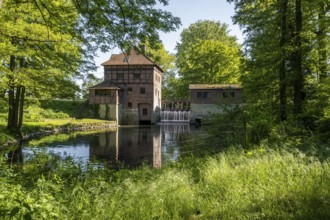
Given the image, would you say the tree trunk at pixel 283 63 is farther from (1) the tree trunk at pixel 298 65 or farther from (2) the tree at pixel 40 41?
(2) the tree at pixel 40 41

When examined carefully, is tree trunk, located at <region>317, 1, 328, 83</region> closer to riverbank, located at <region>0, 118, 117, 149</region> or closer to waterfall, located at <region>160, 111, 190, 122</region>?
riverbank, located at <region>0, 118, 117, 149</region>

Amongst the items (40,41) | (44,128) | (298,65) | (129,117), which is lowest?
(44,128)

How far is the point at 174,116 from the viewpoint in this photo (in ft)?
121

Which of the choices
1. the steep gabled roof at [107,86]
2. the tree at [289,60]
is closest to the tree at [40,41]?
the tree at [289,60]

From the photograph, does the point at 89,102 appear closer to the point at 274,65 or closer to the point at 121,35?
the point at 274,65

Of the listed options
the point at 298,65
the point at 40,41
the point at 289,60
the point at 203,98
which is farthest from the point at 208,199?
the point at 203,98

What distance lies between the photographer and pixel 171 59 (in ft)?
145

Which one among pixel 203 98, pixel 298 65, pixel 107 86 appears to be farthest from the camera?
pixel 107 86

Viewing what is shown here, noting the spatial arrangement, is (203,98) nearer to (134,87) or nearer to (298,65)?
(134,87)

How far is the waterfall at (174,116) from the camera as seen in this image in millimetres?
35906

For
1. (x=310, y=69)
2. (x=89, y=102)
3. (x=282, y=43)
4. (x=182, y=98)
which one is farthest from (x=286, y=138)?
(x=182, y=98)

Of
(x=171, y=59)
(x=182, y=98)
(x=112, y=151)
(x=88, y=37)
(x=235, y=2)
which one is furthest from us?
(x=171, y=59)

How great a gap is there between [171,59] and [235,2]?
108 feet

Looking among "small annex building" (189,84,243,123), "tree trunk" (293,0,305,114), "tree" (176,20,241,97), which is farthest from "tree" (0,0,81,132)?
"tree" (176,20,241,97)
